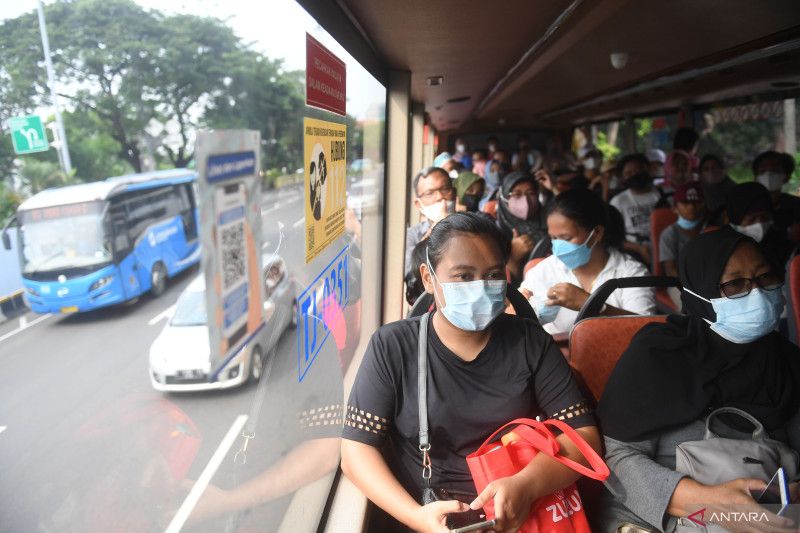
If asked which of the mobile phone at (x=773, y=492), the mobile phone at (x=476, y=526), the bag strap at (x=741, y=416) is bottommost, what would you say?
the mobile phone at (x=476, y=526)

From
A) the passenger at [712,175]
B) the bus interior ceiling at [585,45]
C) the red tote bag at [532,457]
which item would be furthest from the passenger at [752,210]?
the red tote bag at [532,457]

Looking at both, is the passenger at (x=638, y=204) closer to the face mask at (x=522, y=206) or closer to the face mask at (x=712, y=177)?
the face mask at (x=712, y=177)

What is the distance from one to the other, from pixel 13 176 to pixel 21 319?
0.66 ft

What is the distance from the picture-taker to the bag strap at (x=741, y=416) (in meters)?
1.66

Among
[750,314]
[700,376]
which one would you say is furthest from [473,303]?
[750,314]

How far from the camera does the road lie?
73cm

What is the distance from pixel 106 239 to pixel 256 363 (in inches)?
20.8

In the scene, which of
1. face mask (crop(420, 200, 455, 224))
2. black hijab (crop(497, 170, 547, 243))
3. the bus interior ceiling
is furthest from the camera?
black hijab (crop(497, 170, 547, 243))

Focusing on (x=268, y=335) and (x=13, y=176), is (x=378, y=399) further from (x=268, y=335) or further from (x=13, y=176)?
(x=13, y=176)

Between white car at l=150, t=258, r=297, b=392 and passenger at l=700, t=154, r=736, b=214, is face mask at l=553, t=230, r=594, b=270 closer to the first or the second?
white car at l=150, t=258, r=297, b=392

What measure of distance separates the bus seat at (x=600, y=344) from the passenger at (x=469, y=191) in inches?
124

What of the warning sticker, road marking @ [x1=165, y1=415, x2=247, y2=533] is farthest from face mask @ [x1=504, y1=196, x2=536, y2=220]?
road marking @ [x1=165, y1=415, x2=247, y2=533]

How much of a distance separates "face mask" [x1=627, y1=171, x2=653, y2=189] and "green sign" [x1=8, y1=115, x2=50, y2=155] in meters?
5.37

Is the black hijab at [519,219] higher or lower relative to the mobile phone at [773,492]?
higher
